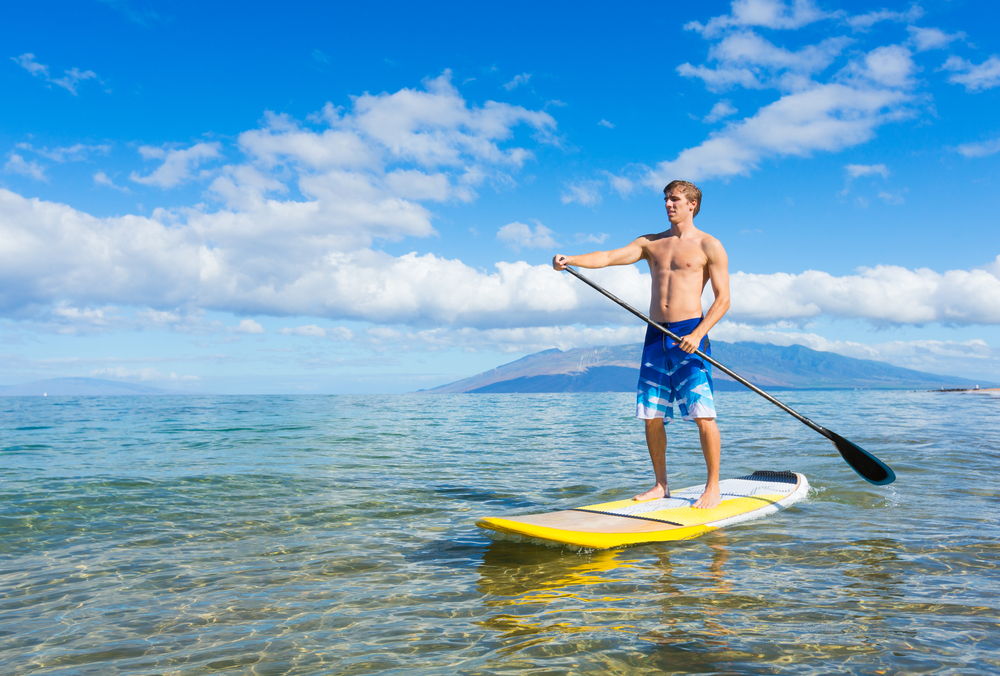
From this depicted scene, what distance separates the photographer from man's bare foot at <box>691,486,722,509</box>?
19.0 ft

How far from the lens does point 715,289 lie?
5961 millimetres

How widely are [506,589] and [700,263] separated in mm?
3709

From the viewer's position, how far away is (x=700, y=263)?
5.90 meters

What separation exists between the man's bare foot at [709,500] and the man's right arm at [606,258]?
8.26ft

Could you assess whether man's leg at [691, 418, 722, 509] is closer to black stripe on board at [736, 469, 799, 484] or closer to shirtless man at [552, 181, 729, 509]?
shirtless man at [552, 181, 729, 509]

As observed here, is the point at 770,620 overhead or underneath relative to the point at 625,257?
underneath

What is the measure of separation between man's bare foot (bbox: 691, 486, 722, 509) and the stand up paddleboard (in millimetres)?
68

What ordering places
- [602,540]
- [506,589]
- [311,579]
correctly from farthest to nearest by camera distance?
[602,540] < [311,579] < [506,589]

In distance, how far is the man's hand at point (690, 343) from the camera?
5637 millimetres

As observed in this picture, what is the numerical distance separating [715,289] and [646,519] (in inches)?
94.5

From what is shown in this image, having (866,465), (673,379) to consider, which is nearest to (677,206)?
(673,379)

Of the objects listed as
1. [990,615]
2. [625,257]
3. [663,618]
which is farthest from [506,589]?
[625,257]

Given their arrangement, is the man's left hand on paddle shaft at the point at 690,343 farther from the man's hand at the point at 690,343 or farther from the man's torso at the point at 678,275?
the man's torso at the point at 678,275

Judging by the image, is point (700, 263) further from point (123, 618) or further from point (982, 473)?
point (982, 473)
